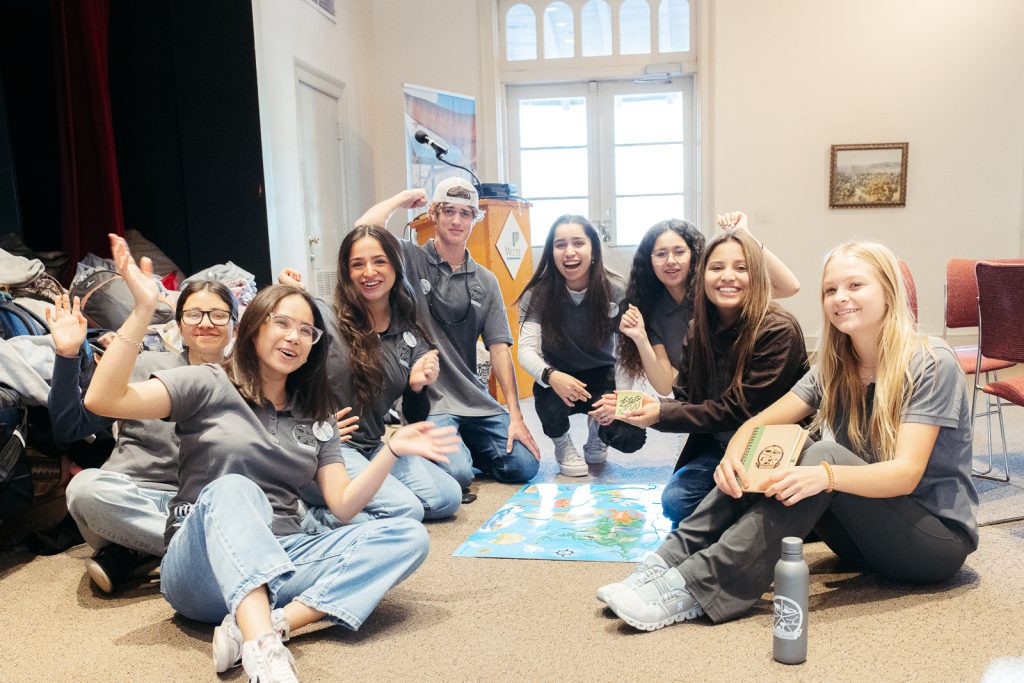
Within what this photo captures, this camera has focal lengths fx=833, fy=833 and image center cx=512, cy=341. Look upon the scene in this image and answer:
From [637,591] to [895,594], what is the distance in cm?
69

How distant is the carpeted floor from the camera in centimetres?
175

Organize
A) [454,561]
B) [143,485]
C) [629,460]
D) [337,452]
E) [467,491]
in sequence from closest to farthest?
1. [337,452]
2. [143,485]
3. [454,561]
4. [467,491]
5. [629,460]

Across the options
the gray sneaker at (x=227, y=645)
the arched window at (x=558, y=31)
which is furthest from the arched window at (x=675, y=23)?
the gray sneaker at (x=227, y=645)

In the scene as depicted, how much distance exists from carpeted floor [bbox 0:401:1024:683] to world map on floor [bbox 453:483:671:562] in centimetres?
10

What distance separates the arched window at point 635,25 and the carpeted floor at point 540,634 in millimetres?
5470

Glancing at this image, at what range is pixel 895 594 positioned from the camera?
2.10 meters

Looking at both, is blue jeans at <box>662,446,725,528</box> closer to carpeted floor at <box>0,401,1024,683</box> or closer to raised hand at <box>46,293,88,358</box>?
carpeted floor at <box>0,401,1024,683</box>

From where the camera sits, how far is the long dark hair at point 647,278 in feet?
10.2

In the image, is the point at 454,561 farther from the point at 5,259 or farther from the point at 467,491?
the point at 5,259

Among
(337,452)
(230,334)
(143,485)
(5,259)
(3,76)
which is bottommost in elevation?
(143,485)

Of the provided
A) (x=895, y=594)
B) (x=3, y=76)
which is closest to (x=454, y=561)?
(x=895, y=594)

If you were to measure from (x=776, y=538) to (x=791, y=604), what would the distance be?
0.58 feet

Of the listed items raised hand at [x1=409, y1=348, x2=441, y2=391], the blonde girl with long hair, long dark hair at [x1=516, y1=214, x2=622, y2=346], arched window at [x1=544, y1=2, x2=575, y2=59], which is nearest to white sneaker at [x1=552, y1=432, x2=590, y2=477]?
long dark hair at [x1=516, y1=214, x2=622, y2=346]

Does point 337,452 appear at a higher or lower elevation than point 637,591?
higher
